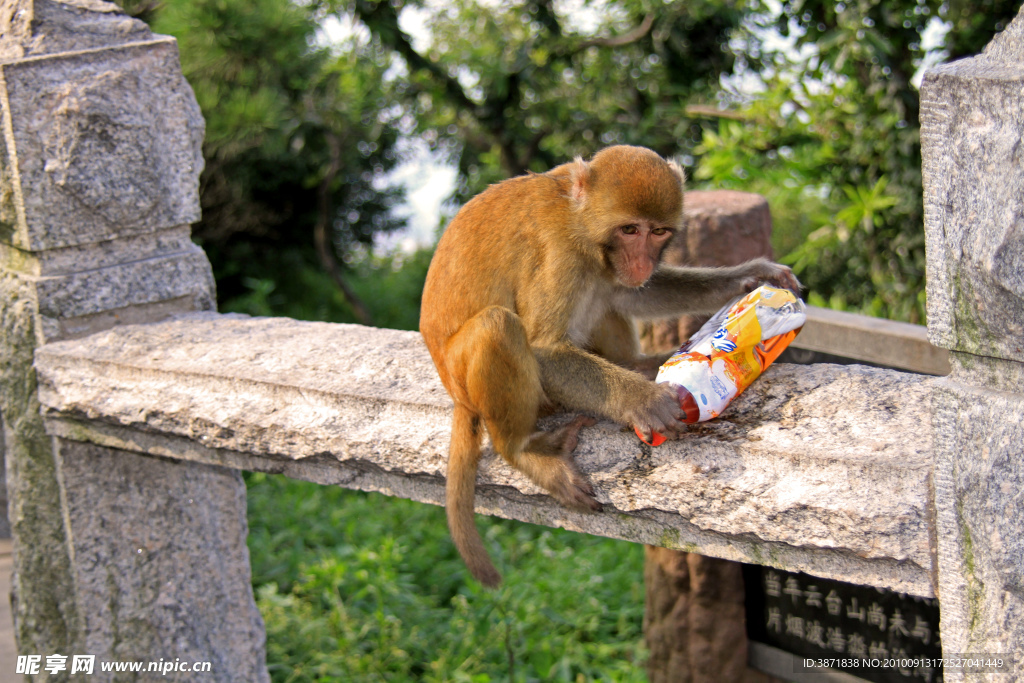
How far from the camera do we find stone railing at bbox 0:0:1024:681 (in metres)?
1.38

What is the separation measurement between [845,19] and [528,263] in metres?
2.61

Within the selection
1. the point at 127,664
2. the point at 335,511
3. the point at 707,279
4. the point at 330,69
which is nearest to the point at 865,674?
the point at 707,279

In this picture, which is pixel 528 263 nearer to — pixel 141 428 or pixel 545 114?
pixel 141 428

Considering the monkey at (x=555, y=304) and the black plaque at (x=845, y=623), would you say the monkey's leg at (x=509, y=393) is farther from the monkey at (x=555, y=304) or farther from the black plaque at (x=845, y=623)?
the black plaque at (x=845, y=623)

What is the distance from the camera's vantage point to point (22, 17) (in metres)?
2.59

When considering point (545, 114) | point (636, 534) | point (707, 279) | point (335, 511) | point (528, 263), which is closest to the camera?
point (636, 534)

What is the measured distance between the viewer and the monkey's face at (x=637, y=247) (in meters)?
2.17

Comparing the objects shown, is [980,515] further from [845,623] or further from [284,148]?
[284,148]

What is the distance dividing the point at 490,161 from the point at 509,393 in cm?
499

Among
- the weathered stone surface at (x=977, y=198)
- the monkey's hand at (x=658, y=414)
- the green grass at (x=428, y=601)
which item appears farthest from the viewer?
the green grass at (x=428, y=601)

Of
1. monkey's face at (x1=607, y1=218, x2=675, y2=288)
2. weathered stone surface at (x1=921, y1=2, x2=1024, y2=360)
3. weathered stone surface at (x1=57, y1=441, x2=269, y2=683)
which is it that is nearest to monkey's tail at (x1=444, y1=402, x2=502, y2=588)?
monkey's face at (x1=607, y1=218, x2=675, y2=288)

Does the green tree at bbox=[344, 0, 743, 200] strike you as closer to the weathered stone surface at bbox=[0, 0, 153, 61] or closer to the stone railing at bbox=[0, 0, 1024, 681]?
the weathered stone surface at bbox=[0, 0, 153, 61]

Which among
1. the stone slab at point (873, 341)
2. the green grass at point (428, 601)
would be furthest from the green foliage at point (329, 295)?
the stone slab at point (873, 341)

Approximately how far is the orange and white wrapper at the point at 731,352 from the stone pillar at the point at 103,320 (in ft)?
5.27
